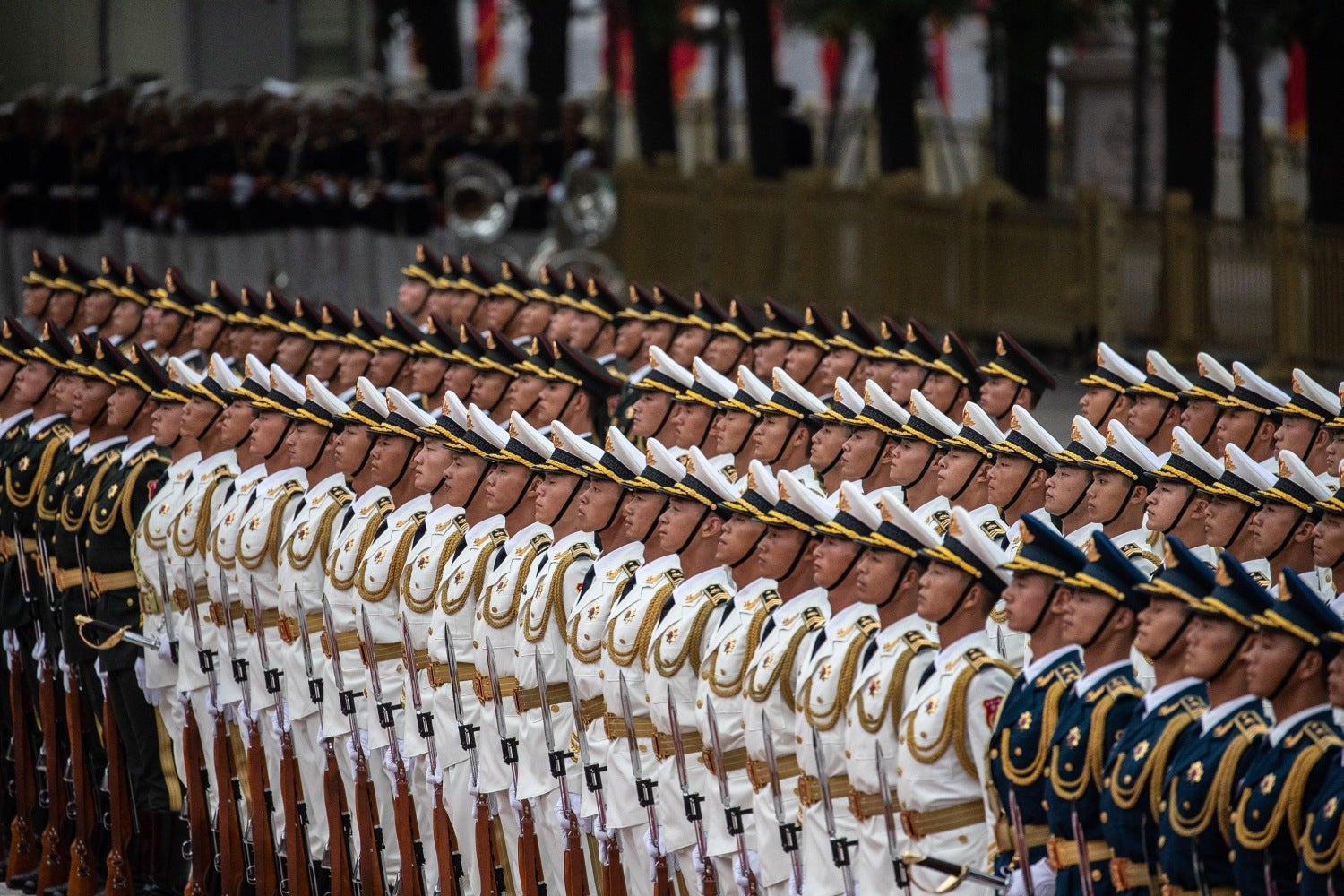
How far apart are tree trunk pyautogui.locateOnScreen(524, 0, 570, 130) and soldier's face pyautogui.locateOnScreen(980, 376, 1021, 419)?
12.7m

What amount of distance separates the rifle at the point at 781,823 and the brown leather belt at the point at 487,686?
1189 millimetres

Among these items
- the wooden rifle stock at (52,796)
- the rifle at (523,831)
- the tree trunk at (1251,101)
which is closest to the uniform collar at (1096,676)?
the rifle at (523,831)

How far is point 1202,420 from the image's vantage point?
8.31 metres

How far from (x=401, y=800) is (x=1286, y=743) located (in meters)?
3.32

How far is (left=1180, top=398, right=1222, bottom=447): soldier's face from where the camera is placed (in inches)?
326

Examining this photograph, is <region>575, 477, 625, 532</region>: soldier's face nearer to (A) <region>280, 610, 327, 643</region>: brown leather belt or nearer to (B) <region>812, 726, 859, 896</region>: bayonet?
(A) <region>280, 610, 327, 643</region>: brown leather belt

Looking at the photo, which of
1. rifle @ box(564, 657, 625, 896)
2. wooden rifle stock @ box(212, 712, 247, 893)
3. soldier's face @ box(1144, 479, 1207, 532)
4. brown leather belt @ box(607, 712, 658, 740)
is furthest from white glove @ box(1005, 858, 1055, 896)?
wooden rifle stock @ box(212, 712, 247, 893)

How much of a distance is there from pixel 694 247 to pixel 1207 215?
228 inches

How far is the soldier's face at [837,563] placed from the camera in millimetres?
6168

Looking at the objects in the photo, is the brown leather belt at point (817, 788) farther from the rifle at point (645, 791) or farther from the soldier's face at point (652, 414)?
the soldier's face at point (652, 414)

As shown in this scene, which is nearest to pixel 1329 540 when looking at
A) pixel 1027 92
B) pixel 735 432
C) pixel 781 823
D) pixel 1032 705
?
pixel 1032 705

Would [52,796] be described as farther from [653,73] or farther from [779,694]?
[653,73]

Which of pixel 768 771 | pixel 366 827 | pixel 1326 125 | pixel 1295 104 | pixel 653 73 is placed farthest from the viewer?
pixel 1295 104

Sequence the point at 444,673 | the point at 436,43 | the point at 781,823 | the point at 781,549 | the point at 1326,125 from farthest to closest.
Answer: the point at 436,43 → the point at 1326,125 → the point at 444,673 → the point at 781,549 → the point at 781,823
